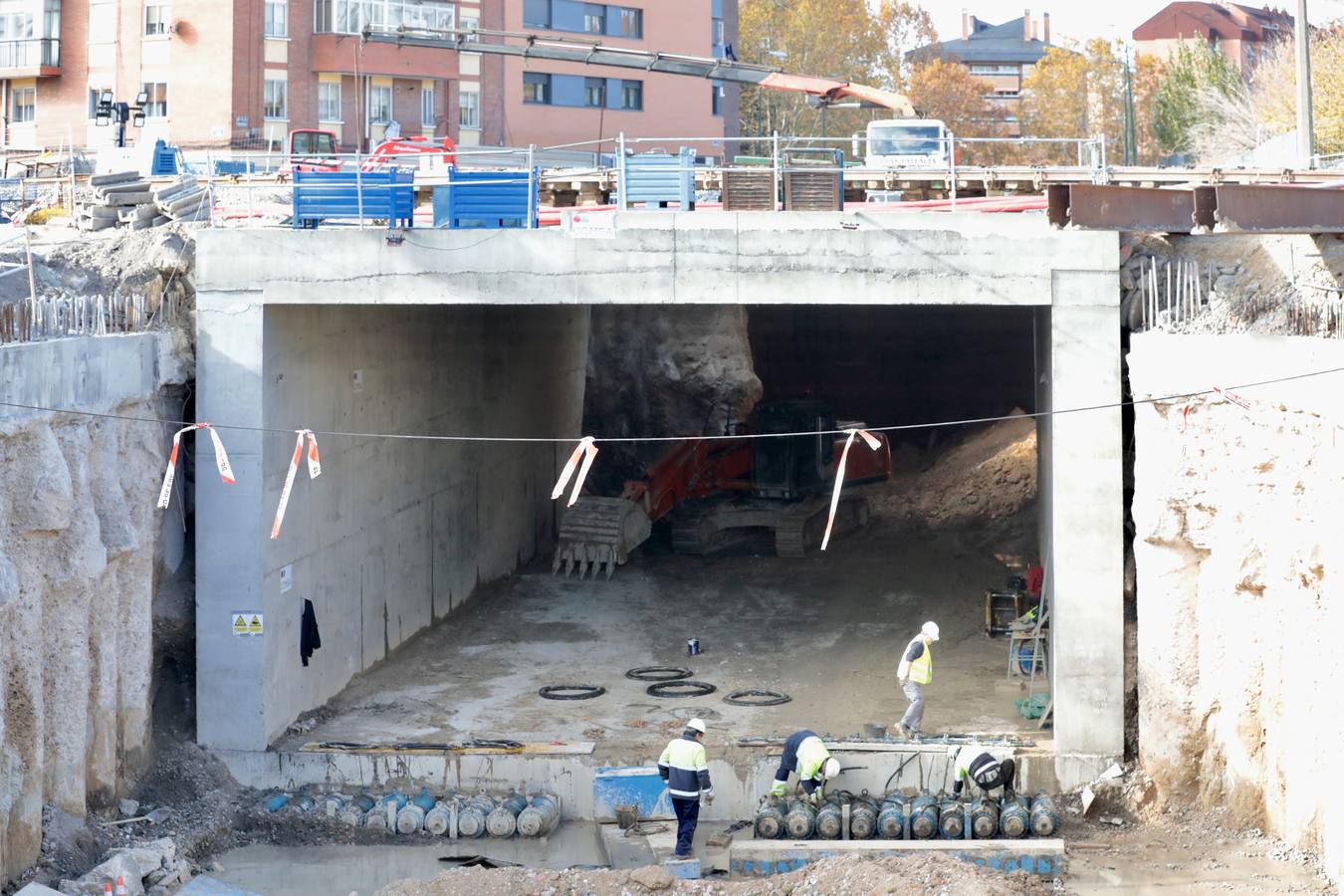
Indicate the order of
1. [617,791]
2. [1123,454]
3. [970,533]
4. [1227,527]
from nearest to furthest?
[1227,527], [617,791], [1123,454], [970,533]

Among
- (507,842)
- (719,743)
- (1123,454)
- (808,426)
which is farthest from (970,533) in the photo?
(507,842)

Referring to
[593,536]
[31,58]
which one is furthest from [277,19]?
[593,536]

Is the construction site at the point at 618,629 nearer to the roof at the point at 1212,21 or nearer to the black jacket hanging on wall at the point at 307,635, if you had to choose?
the black jacket hanging on wall at the point at 307,635

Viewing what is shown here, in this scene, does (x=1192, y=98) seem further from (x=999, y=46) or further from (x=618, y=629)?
(x=999, y=46)

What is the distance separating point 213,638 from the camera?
18156mm

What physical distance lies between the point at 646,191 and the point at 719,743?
716 cm

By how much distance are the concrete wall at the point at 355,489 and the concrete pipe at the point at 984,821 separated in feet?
26.8

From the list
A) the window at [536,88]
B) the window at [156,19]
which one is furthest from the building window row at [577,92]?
the window at [156,19]

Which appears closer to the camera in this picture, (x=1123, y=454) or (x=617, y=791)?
(x=617, y=791)

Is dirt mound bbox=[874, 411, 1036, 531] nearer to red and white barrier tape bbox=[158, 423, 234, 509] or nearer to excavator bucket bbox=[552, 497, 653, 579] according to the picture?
excavator bucket bbox=[552, 497, 653, 579]

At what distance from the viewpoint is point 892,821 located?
16031 mm

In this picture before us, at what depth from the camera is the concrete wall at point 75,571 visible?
14375 mm

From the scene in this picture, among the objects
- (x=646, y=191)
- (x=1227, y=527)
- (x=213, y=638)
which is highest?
(x=646, y=191)

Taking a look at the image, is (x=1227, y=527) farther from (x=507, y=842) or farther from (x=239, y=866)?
(x=239, y=866)
